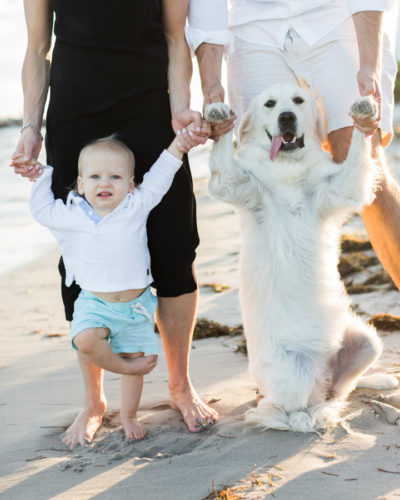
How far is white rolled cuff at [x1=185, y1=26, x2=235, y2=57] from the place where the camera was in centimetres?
311

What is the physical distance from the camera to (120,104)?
290cm

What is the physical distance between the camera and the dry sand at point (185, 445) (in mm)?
2367

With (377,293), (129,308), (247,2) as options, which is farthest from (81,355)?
(377,293)

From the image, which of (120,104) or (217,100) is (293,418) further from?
(120,104)

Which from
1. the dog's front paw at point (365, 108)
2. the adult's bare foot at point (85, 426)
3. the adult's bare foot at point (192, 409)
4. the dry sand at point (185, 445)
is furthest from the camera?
the adult's bare foot at point (192, 409)

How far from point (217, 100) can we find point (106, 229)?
814 millimetres

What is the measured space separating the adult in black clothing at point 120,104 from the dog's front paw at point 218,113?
6cm

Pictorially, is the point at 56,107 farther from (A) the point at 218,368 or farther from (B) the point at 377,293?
(B) the point at 377,293

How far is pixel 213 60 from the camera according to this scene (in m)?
3.11

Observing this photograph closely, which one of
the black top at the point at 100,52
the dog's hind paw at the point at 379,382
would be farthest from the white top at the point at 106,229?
the dog's hind paw at the point at 379,382

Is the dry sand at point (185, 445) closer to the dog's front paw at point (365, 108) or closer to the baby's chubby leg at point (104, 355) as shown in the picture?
the baby's chubby leg at point (104, 355)

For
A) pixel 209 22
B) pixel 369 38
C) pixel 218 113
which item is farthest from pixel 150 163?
pixel 369 38

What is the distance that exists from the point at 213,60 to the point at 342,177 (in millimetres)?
857

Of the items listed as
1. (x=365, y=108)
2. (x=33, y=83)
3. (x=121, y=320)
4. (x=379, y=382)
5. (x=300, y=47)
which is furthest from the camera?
(x=379, y=382)
